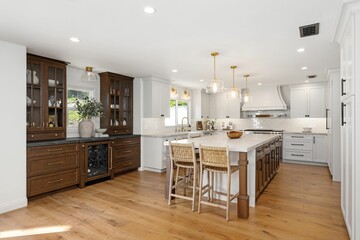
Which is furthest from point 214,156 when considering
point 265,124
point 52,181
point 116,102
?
point 265,124

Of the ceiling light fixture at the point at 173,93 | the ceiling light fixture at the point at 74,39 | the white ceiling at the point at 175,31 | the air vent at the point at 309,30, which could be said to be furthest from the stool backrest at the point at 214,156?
the ceiling light fixture at the point at 173,93

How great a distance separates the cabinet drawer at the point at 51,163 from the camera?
3.54 m

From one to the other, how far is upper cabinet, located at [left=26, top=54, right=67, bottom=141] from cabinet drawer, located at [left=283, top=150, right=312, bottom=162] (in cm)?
616

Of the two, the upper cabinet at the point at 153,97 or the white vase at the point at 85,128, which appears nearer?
the white vase at the point at 85,128

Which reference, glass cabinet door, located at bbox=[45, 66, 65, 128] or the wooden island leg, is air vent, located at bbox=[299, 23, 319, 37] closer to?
the wooden island leg

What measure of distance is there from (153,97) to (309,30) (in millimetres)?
3937

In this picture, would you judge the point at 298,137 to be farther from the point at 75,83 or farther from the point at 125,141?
the point at 75,83

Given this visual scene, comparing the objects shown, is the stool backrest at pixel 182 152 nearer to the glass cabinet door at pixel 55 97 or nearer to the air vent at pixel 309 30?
the air vent at pixel 309 30

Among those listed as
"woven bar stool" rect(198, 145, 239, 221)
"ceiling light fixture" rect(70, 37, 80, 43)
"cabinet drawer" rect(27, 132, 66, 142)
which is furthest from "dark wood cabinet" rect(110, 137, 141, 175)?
"woven bar stool" rect(198, 145, 239, 221)

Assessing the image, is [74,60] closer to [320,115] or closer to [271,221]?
[271,221]

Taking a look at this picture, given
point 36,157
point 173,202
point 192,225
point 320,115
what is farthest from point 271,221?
point 320,115

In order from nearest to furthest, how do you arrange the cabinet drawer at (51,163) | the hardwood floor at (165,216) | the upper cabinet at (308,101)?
1. the hardwood floor at (165,216)
2. the cabinet drawer at (51,163)
3. the upper cabinet at (308,101)

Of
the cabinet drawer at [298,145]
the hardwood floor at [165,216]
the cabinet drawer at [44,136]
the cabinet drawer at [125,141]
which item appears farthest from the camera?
the cabinet drawer at [298,145]

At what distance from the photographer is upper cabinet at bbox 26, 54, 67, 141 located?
3797mm
